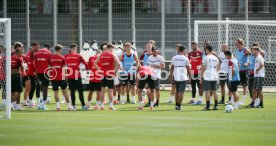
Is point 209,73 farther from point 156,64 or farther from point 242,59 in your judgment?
point 242,59

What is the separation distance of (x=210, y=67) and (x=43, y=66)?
18.1 ft

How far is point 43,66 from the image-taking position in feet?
86.6

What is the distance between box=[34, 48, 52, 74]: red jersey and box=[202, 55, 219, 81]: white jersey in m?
5.14

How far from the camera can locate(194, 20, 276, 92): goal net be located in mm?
35656

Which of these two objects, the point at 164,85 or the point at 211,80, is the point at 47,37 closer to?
the point at 164,85

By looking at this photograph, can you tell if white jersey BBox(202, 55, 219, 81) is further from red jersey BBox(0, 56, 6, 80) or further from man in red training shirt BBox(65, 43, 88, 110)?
red jersey BBox(0, 56, 6, 80)

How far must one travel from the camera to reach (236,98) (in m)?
26.0

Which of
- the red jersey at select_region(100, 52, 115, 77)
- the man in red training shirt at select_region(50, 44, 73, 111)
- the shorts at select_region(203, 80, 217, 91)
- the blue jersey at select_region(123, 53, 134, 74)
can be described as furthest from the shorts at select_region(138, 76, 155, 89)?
the blue jersey at select_region(123, 53, 134, 74)

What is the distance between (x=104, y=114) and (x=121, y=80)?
257 inches

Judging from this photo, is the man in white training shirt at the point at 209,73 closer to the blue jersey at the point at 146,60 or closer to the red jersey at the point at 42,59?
the blue jersey at the point at 146,60

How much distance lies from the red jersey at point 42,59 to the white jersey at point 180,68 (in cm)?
416

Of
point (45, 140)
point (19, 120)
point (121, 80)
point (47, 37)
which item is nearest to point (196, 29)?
point (121, 80)

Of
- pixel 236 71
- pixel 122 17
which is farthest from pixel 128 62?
pixel 122 17

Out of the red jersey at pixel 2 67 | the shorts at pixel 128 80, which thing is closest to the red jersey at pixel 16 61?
the red jersey at pixel 2 67
